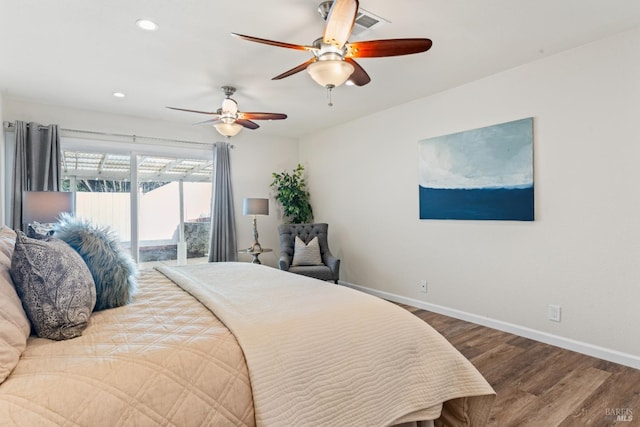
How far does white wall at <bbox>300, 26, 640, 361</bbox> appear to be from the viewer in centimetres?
259

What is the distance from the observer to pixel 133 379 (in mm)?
1035

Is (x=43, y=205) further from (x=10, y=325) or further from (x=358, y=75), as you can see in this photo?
(x=358, y=75)

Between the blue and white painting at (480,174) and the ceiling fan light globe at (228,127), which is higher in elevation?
the ceiling fan light globe at (228,127)

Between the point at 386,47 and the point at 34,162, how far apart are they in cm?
404

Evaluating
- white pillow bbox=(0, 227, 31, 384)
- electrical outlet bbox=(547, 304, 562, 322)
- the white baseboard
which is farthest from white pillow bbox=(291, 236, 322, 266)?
white pillow bbox=(0, 227, 31, 384)

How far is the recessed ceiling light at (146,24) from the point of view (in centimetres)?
235

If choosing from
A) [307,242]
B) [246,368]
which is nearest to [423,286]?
[307,242]

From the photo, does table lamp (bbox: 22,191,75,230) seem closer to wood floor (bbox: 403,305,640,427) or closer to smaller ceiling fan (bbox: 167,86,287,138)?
smaller ceiling fan (bbox: 167,86,287,138)

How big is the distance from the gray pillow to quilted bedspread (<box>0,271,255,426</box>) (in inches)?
1.9

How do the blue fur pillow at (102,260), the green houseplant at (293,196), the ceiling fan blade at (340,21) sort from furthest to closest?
1. the green houseplant at (293,196)
2. the ceiling fan blade at (340,21)
3. the blue fur pillow at (102,260)

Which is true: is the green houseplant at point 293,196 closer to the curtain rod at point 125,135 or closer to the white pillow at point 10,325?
the curtain rod at point 125,135

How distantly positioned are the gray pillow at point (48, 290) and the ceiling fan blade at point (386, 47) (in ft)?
6.05

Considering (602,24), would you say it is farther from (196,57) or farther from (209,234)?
(209,234)

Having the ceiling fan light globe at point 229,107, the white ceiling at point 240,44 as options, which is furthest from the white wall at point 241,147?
the ceiling fan light globe at point 229,107
